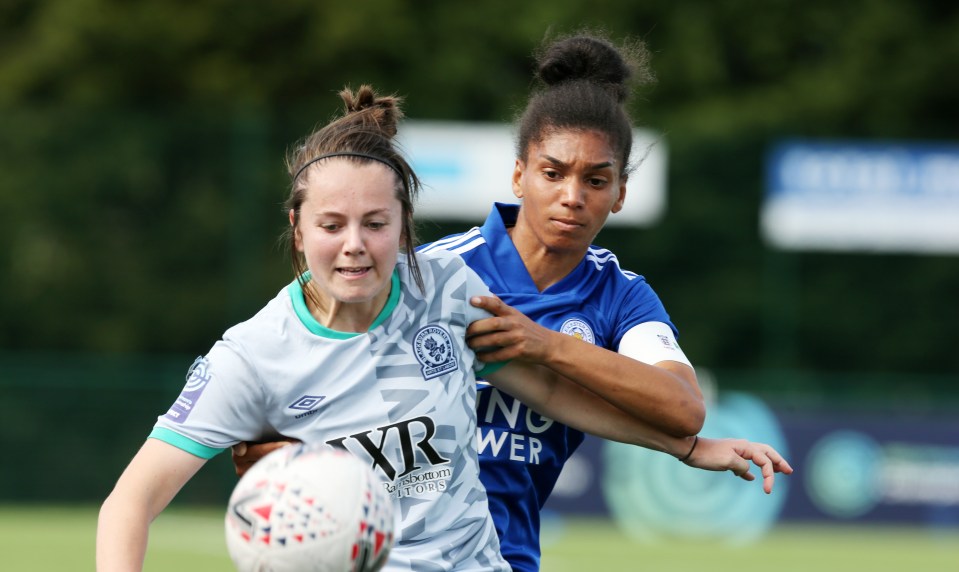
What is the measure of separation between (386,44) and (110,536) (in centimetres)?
1727

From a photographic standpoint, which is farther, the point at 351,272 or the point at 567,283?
the point at 567,283

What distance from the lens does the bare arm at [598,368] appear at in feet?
13.6

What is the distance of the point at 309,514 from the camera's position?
3.35 meters

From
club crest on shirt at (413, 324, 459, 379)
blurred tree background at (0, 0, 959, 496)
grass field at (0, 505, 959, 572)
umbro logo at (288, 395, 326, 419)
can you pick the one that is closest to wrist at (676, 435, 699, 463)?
club crest on shirt at (413, 324, 459, 379)

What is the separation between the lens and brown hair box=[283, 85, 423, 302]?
3.91 meters

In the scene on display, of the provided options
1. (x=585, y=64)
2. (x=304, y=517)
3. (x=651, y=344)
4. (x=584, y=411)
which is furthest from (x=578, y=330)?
(x=304, y=517)

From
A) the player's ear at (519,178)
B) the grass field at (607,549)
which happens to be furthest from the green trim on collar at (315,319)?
the grass field at (607,549)

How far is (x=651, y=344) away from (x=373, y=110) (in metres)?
1.06

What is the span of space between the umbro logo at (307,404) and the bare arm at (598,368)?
1.61ft

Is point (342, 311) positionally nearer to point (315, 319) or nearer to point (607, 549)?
point (315, 319)

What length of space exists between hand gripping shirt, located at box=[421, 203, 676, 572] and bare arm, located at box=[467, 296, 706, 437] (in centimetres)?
37

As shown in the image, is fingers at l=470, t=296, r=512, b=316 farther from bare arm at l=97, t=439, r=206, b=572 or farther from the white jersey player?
bare arm at l=97, t=439, r=206, b=572

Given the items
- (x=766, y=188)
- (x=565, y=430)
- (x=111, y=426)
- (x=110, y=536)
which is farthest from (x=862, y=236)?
(x=110, y=536)

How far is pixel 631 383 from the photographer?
426cm
